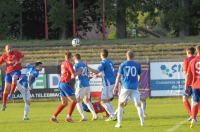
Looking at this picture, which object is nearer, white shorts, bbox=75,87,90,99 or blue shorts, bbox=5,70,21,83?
white shorts, bbox=75,87,90,99

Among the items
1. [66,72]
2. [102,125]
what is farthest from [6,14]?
[102,125]

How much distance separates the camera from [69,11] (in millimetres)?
58125

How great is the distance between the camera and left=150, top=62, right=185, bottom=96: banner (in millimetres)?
32906

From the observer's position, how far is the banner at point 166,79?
108 ft

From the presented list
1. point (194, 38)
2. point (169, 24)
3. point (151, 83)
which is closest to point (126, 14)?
point (169, 24)

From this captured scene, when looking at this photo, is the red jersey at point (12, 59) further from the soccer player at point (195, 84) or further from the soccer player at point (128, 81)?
the soccer player at point (195, 84)

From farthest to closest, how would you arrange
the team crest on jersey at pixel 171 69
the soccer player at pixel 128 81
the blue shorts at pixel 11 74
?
1. the team crest on jersey at pixel 171 69
2. the blue shorts at pixel 11 74
3. the soccer player at pixel 128 81

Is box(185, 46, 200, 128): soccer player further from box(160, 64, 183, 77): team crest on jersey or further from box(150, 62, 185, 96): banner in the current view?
box(160, 64, 183, 77): team crest on jersey

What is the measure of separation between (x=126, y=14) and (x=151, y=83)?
90.8 feet

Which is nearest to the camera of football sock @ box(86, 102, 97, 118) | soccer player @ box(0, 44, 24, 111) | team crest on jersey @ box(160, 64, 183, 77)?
football sock @ box(86, 102, 97, 118)

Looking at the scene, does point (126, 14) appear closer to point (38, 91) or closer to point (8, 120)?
point (38, 91)

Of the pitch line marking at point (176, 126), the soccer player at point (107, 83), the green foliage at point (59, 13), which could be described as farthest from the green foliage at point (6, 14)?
the pitch line marking at point (176, 126)

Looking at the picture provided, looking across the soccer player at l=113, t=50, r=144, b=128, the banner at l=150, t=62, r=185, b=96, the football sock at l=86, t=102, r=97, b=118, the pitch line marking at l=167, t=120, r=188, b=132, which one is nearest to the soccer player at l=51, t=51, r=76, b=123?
the football sock at l=86, t=102, r=97, b=118

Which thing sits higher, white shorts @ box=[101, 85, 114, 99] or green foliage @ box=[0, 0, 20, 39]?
green foliage @ box=[0, 0, 20, 39]
